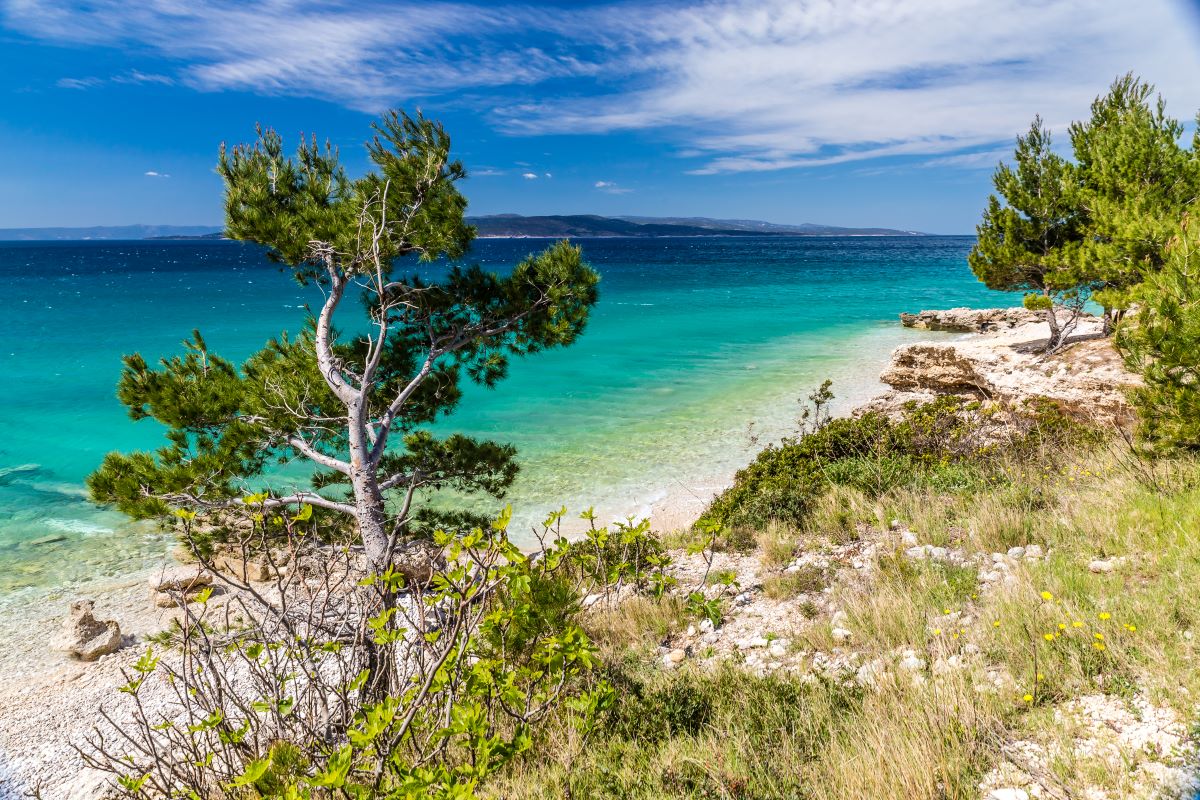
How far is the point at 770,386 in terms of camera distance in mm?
21766

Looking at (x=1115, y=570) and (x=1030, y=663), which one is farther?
(x=1115, y=570)

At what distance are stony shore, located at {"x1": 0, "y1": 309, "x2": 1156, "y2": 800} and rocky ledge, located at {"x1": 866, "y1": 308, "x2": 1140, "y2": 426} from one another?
34 mm

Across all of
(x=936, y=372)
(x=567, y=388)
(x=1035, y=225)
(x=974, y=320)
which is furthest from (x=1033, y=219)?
(x=974, y=320)

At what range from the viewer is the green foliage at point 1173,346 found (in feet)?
18.4

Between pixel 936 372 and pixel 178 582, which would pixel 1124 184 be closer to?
pixel 936 372

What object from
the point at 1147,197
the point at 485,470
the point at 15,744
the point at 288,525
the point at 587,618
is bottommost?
the point at 15,744

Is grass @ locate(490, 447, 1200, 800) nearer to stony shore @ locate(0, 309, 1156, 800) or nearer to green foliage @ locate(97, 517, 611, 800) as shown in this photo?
stony shore @ locate(0, 309, 1156, 800)

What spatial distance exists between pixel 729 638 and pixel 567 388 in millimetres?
17852

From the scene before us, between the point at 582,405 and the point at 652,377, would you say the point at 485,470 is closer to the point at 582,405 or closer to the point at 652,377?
the point at 582,405

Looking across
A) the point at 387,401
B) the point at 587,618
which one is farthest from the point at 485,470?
the point at 587,618

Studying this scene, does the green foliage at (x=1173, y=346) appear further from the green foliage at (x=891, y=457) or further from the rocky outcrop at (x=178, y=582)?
the rocky outcrop at (x=178, y=582)

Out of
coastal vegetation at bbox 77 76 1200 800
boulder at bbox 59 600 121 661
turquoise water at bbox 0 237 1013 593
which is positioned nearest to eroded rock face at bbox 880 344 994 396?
turquoise water at bbox 0 237 1013 593

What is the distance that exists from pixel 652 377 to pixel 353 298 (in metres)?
38.6

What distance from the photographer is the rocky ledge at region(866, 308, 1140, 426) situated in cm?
1091
